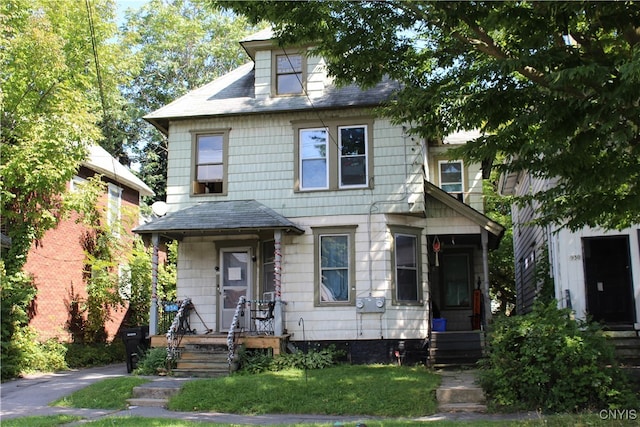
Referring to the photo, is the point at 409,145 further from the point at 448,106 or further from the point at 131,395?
the point at 131,395

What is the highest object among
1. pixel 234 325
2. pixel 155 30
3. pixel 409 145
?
pixel 155 30

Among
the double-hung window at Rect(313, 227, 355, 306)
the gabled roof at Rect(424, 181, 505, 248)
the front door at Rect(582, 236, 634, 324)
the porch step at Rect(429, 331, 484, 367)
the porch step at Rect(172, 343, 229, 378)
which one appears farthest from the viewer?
the gabled roof at Rect(424, 181, 505, 248)

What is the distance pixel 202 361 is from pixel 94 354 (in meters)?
6.16

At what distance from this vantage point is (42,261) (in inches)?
691

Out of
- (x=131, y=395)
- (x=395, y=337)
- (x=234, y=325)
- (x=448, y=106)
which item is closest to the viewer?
(x=448, y=106)

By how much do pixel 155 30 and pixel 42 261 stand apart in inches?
845

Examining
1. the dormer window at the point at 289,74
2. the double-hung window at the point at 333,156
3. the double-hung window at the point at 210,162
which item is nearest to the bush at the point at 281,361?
the double-hung window at the point at 333,156

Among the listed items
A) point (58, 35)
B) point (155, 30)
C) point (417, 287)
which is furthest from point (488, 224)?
point (155, 30)

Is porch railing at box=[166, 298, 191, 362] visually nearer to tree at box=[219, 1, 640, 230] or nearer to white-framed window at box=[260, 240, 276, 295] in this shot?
white-framed window at box=[260, 240, 276, 295]

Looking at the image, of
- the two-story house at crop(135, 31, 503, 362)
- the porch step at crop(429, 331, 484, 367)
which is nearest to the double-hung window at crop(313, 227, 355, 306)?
the two-story house at crop(135, 31, 503, 362)

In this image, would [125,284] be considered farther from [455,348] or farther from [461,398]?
[461,398]

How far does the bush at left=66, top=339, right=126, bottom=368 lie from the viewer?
17.4m

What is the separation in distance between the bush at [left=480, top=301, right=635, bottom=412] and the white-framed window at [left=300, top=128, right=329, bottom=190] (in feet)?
21.3

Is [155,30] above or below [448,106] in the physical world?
Answer: above
